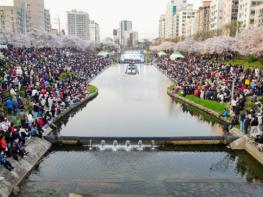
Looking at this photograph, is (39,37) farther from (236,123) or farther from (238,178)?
(238,178)

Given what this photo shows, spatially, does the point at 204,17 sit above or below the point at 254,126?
above

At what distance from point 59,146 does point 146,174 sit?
24.7 feet

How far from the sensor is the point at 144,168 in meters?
17.5

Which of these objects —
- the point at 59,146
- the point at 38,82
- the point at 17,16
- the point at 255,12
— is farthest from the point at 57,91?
the point at 17,16

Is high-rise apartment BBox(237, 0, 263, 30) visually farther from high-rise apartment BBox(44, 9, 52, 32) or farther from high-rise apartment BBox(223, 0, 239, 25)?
high-rise apartment BBox(44, 9, 52, 32)

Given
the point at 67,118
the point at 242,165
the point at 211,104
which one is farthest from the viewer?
the point at 211,104

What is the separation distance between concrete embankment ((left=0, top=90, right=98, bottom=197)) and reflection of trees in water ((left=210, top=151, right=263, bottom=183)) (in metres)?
Answer: 10.5

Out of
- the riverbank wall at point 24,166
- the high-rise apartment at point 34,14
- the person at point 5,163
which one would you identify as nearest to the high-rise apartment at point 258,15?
the riverbank wall at point 24,166

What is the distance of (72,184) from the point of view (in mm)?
15484

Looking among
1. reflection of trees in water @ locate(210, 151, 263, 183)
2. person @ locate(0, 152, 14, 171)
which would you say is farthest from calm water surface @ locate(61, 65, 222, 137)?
person @ locate(0, 152, 14, 171)

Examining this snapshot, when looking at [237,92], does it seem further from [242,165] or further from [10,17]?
[10,17]

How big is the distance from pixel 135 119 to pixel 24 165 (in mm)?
13716

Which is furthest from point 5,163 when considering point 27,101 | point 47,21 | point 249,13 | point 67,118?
point 47,21

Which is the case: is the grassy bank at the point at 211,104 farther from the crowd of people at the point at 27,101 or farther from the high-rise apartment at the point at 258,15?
the high-rise apartment at the point at 258,15
